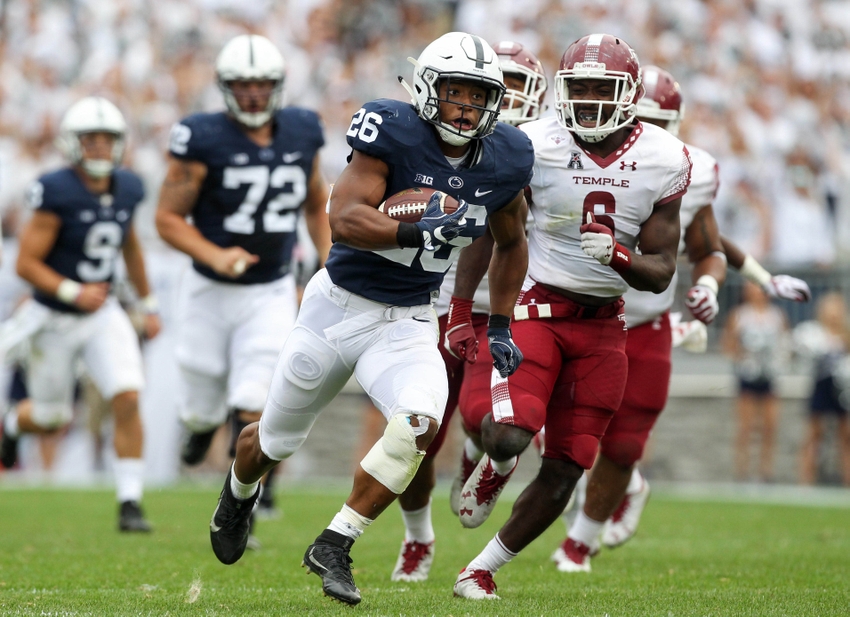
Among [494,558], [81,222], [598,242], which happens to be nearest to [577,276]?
[598,242]

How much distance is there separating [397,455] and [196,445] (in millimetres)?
3333

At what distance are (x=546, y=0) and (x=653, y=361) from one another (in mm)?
9740

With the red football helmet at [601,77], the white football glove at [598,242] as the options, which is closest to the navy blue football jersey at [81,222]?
the red football helmet at [601,77]

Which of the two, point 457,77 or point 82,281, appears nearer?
point 457,77

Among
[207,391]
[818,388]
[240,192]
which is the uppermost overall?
[240,192]

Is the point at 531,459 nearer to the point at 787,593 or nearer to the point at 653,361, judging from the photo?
the point at 653,361

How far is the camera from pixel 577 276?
16.8ft

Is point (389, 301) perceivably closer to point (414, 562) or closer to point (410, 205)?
point (410, 205)

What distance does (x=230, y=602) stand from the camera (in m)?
4.61

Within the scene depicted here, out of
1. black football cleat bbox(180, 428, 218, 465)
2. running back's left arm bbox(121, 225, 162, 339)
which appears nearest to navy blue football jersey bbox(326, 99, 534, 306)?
black football cleat bbox(180, 428, 218, 465)

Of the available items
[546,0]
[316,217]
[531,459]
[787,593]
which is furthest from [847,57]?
[787,593]

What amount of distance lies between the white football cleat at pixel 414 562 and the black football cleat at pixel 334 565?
1.27m

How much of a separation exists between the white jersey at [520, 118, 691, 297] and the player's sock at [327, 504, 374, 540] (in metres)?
1.35

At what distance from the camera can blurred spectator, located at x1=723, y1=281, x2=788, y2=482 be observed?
1212cm
